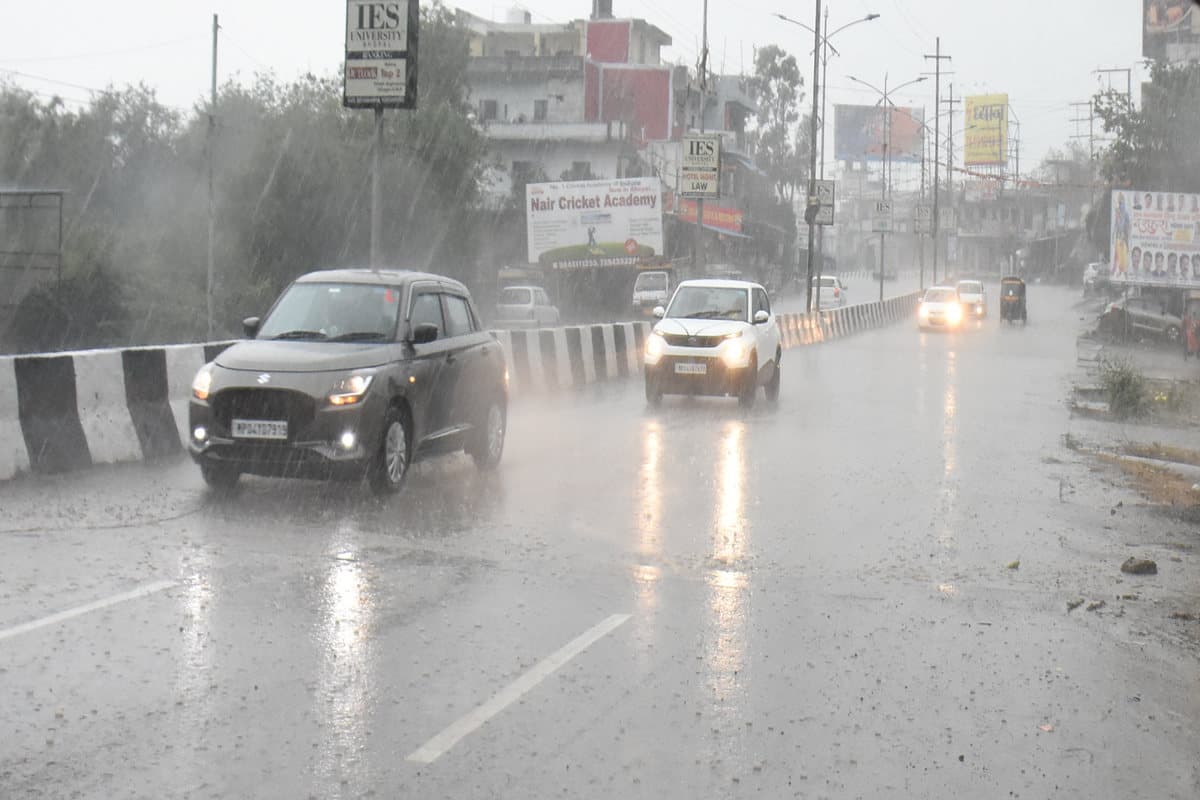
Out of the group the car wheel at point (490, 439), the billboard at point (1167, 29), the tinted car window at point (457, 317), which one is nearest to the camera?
the tinted car window at point (457, 317)

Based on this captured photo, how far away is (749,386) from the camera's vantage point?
2048 centimetres

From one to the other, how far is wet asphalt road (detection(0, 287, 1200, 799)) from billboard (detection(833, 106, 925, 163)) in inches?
5197

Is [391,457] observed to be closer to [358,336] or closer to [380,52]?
[358,336]

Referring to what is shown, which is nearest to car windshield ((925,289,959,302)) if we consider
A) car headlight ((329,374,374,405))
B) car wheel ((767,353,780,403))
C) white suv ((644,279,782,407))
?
car wheel ((767,353,780,403))

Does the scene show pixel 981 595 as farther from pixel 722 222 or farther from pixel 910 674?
pixel 722 222

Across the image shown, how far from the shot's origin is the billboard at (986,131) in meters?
152

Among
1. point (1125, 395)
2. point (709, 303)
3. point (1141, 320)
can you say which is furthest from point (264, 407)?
point (1141, 320)

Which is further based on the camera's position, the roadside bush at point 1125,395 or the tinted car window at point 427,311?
the roadside bush at point 1125,395

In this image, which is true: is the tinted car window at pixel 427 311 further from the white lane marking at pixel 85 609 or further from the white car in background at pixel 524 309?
the white car in background at pixel 524 309

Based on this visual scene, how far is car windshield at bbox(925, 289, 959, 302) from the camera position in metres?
55.6

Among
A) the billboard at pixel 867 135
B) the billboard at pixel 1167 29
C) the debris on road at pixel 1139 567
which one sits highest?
the billboard at pixel 867 135

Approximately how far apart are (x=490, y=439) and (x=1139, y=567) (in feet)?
19.2

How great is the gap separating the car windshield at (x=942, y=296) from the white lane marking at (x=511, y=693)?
49.8 meters

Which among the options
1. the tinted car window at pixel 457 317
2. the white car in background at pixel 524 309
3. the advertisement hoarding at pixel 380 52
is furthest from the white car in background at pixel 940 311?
the tinted car window at pixel 457 317
